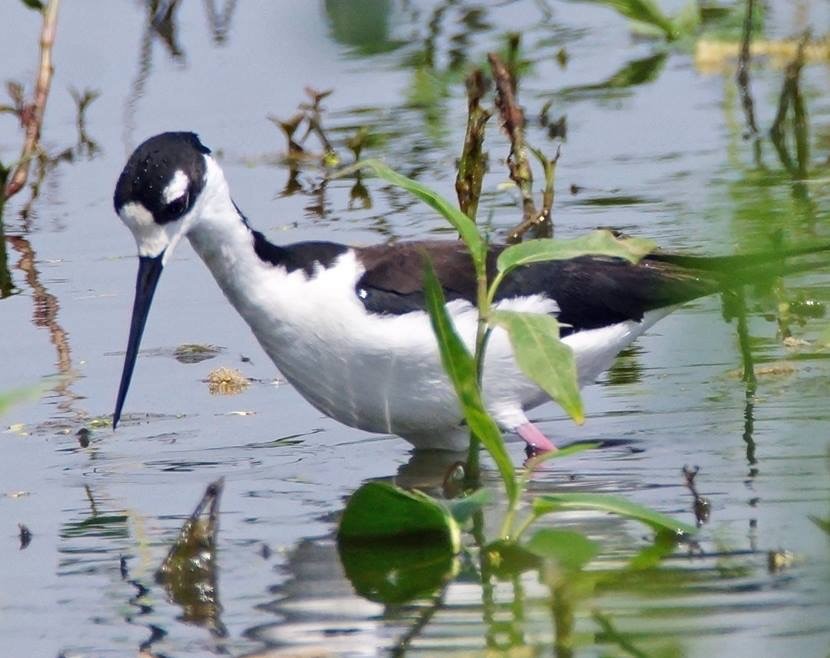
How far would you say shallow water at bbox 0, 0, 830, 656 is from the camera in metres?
4.24

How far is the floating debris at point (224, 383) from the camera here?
677 centimetres

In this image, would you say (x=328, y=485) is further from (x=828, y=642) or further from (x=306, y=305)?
(x=828, y=642)

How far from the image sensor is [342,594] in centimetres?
468

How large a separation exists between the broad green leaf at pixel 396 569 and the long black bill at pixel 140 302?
120cm

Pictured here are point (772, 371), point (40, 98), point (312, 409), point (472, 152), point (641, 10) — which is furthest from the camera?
point (641, 10)

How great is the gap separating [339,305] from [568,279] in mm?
886

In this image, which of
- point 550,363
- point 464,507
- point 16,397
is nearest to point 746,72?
point 464,507

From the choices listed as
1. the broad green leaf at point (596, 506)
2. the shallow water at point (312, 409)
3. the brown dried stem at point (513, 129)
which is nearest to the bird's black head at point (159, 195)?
the shallow water at point (312, 409)

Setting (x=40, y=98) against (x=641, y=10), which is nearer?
(x=40, y=98)

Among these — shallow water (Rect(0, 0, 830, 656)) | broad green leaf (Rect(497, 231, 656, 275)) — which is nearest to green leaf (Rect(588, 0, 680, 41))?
shallow water (Rect(0, 0, 830, 656))

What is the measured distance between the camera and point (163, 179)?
Result: 560 centimetres

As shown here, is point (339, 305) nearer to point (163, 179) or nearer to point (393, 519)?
point (163, 179)

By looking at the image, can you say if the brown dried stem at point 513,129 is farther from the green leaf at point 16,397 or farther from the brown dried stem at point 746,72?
the green leaf at point 16,397

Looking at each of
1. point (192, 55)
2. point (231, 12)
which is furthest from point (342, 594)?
point (231, 12)
